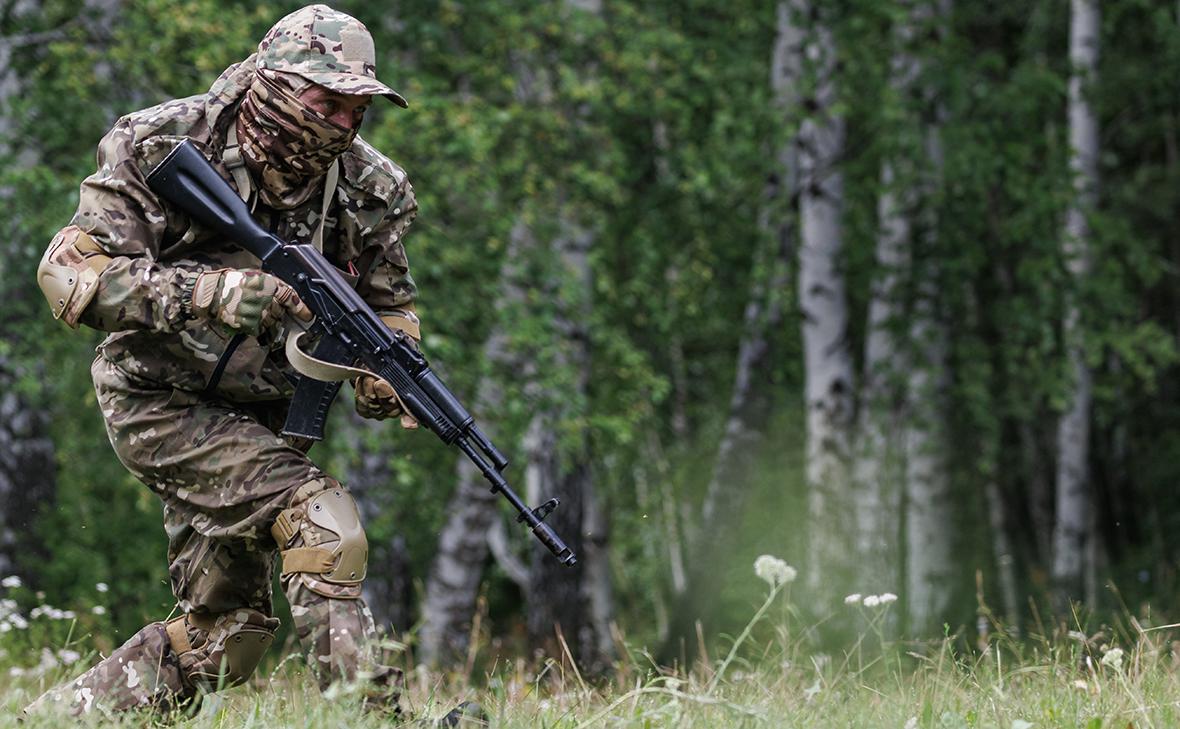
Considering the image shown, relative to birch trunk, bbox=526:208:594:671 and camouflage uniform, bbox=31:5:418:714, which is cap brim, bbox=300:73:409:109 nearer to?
camouflage uniform, bbox=31:5:418:714

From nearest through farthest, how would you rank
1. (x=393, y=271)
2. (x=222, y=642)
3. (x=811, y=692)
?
(x=811, y=692) < (x=222, y=642) < (x=393, y=271)

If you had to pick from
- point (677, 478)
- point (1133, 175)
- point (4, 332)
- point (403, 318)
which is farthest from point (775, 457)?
point (403, 318)

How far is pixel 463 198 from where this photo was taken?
11883 millimetres

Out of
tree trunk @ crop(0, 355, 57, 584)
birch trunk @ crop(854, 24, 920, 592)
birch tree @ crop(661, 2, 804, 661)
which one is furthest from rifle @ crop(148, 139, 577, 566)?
birch tree @ crop(661, 2, 804, 661)

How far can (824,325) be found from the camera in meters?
14.4

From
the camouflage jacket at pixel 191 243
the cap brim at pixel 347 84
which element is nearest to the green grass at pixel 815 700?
the camouflage jacket at pixel 191 243

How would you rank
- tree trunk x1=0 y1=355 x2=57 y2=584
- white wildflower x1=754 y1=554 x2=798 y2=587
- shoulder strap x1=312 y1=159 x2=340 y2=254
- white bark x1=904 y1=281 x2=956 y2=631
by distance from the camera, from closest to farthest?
white wildflower x1=754 y1=554 x2=798 y2=587 → shoulder strap x1=312 y1=159 x2=340 y2=254 → tree trunk x1=0 y1=355 x2=57 y2=584 → white bark x1=904 y1=281 x2=956 y2=631

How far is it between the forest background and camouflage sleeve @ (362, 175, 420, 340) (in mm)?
5102

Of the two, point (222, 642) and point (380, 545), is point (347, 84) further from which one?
point (380, 545)

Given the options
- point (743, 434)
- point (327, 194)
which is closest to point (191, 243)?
point (327, 194)

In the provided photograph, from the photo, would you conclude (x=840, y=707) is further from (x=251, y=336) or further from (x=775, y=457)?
(x=775, y=457)

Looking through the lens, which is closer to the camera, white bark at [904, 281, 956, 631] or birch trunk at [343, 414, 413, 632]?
birch trunk at [343, 414, 413, 632]

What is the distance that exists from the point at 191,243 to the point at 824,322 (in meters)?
10.4

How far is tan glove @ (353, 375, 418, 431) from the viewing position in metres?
4.28
